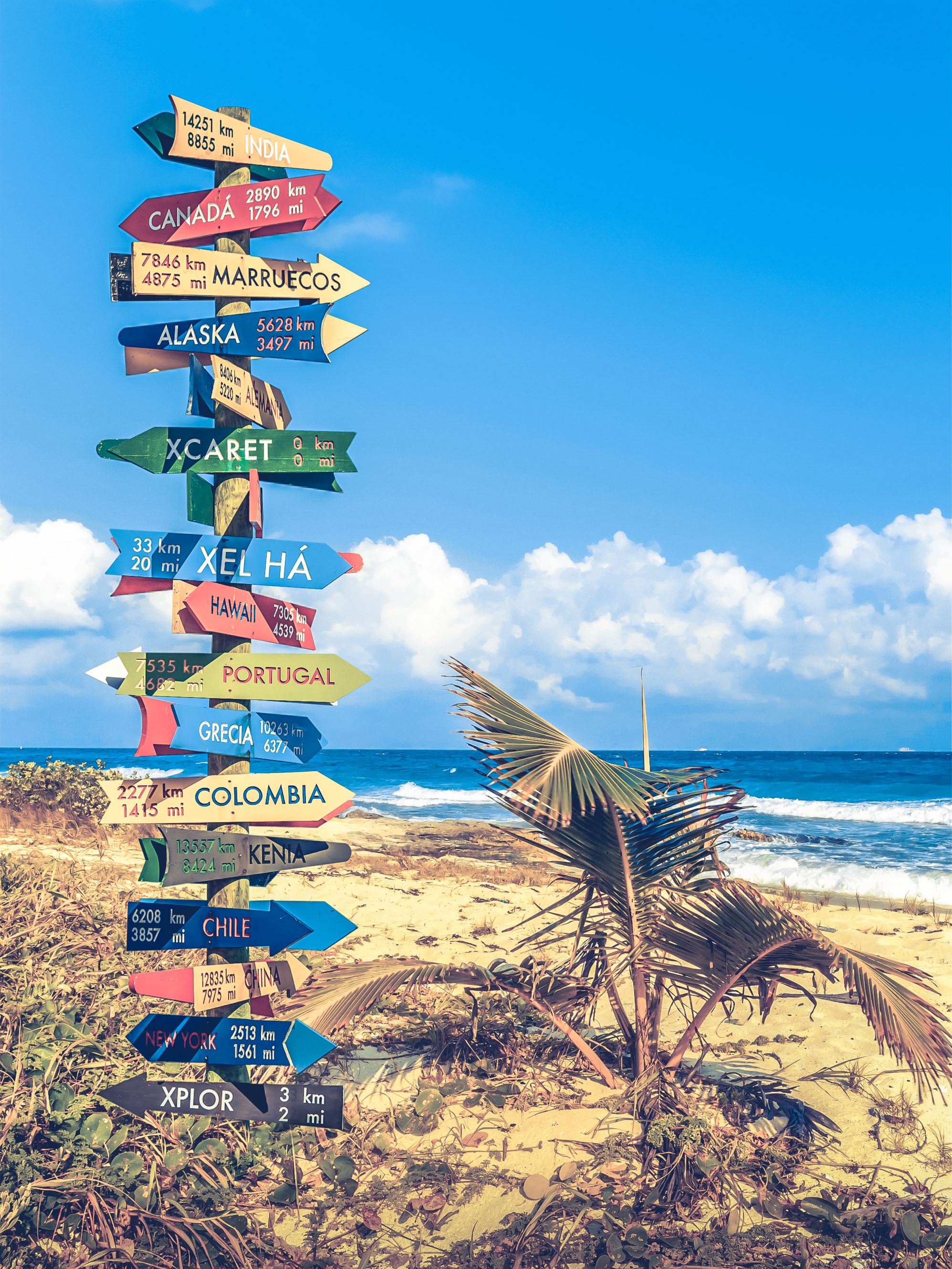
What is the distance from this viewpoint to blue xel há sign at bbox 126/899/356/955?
402 cm

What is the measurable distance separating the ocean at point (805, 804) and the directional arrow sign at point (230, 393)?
2.61m

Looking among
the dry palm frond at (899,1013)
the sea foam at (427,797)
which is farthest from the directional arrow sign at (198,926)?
the sea foam at (427,797)

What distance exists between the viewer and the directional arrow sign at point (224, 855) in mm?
4027

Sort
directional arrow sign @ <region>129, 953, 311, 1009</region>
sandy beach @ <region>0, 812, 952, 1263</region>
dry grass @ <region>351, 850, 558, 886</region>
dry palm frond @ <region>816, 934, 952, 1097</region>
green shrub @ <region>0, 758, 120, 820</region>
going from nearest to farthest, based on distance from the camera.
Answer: dry palm frond @ <region>816, 934, 952, 1097</region> → directional arrow sign @ <region>129, 953, 311, 1009</region> → sandy beach @ <region>0, 812, 952, 1263</region> → dry grass @ <region>351, 850, 558, 886</region> → green shrub @ <region>0, 758, 120, 820</region>

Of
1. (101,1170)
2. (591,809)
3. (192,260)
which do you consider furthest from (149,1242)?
(192,260)

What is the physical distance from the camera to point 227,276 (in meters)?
4.39

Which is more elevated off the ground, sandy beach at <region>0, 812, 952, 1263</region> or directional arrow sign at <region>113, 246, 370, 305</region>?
directional arrow sign at <region>113, 246, 370, 305</region>

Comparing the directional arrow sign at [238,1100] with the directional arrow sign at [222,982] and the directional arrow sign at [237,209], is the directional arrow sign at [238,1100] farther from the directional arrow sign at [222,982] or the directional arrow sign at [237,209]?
the directional arrow sign at [237,209]

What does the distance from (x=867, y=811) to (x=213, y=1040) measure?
31.3 m

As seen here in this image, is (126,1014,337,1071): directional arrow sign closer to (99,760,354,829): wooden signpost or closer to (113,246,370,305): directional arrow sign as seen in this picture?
(99,760,354,829): wooden signpost

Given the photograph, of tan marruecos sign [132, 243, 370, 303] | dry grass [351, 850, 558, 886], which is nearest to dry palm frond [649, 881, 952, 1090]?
tan marruecos sign [132, 243, 370, 303]

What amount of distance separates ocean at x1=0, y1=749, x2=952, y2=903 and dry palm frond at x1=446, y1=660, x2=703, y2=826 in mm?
429

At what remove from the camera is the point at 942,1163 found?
436cm

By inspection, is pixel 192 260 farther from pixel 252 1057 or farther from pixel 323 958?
pixel 323 958
